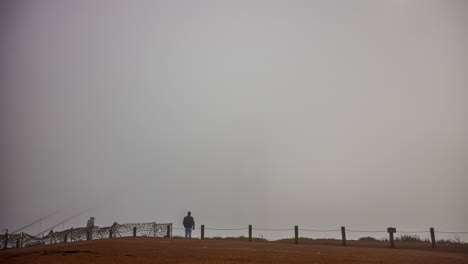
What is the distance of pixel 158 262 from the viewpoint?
1113cm

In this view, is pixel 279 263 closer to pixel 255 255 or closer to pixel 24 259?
pixel 255 255

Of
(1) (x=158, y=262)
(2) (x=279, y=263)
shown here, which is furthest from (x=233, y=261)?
(1) (x=158, y=262)

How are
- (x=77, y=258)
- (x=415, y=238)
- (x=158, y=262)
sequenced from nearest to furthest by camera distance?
(x=158, y=262), (x=77, y=258), (x=415, y=238)

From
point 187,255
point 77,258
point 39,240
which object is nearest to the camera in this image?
point 77,258

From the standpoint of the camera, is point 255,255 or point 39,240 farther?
point 39,240

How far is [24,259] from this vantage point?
39.5ft

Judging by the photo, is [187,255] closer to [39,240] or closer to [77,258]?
[77,258]

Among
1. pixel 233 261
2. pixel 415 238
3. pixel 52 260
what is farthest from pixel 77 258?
pixel 415 238

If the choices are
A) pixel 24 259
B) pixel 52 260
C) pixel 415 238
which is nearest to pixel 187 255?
pixel 52 260

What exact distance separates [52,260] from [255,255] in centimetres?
659

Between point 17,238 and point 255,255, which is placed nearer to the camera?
point 255,255

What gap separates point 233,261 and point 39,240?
32619 millimetres

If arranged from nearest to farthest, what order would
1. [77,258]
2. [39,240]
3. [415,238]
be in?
[77,258]
[415,238]
[39,240]

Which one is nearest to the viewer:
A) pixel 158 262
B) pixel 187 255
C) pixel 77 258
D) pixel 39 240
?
pixel 158 262
